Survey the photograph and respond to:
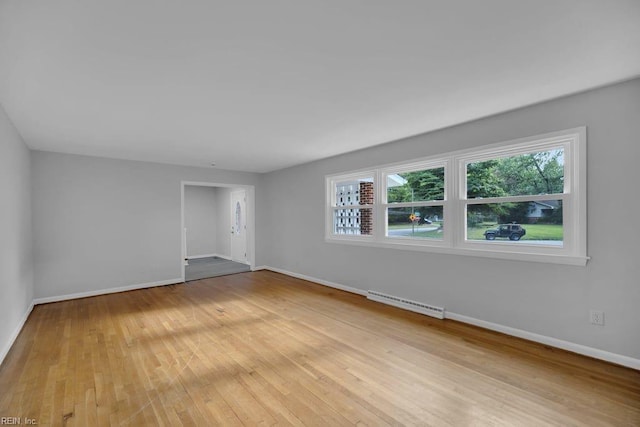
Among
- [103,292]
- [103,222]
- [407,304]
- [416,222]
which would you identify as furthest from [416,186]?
[103,292]

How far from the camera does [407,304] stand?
397 cm

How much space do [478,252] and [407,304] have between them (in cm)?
124

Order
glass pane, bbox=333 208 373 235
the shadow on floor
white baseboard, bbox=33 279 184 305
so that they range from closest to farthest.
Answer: white baseboard, bbox=33 279 184 305 < glass pane, bbox=333 208 373 235 < the shadow on floor

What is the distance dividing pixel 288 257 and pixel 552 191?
16.0ft

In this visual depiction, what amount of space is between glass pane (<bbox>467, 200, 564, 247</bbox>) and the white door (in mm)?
5594

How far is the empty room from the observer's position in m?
1.75

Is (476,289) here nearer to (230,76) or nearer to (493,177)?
(493,177)

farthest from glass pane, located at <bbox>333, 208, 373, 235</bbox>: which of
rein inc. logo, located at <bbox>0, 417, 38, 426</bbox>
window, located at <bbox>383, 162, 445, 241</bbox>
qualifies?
rein inc. logo, located at <bbox>0, 417, 38, 426</bbox>

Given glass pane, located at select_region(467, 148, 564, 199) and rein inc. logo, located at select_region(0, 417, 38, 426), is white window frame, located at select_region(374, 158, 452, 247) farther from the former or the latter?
rein inc. logo, located at select_region(0, 417, 38, 426)

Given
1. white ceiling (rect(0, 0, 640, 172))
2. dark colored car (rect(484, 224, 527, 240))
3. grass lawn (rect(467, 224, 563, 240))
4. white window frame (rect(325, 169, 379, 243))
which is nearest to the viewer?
white ceiling (rect(0, 0, 640, 172))

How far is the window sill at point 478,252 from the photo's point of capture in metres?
2.71

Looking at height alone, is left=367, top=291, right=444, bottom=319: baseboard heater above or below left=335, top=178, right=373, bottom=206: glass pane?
below

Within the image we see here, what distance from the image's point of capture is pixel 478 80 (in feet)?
7.64

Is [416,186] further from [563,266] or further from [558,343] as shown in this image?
[558,343]
